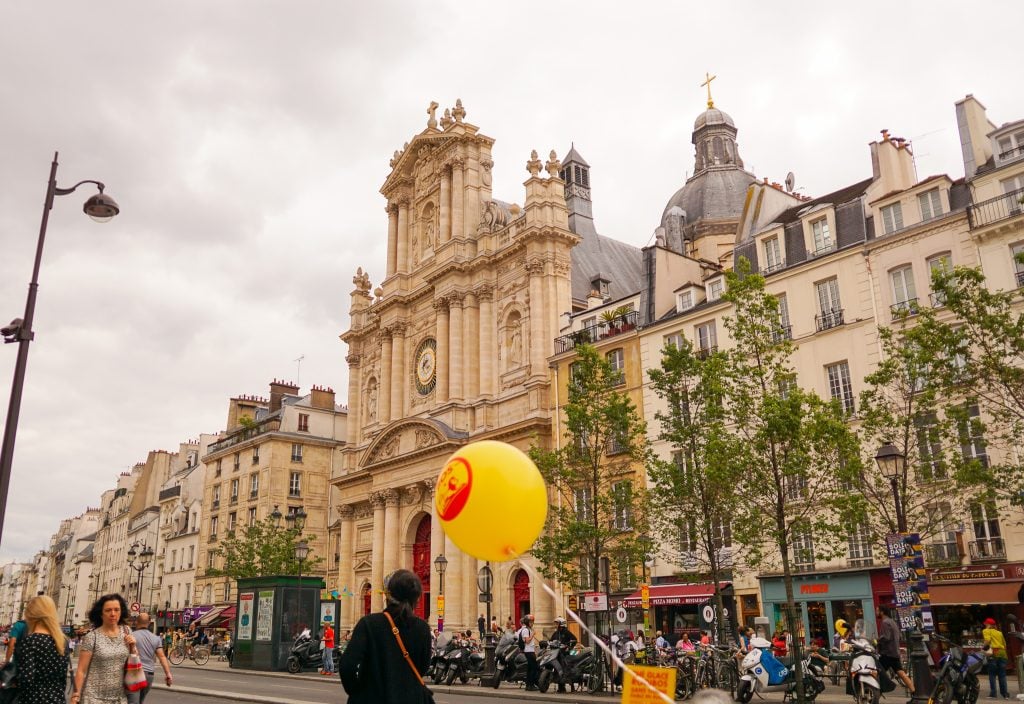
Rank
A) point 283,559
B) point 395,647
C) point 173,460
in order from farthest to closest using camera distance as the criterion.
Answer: point 173,460 → point 283,559 → point 395,647

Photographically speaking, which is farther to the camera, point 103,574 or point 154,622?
point 103,574

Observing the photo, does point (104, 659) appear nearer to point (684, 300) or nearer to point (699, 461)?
point (699, 461)

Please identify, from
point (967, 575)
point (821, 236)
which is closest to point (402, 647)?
point (967, 575)

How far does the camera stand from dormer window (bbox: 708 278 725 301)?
33188mm

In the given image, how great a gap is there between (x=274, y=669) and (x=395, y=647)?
1021 inches

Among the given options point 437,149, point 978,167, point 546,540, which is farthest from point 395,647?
point 437,149

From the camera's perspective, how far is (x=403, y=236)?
171 ft

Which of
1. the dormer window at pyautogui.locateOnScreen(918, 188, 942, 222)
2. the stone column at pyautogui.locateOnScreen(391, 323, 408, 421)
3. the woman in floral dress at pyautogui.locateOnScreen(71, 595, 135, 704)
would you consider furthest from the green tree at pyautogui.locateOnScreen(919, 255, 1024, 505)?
the stone column at pyautogui.locateOnScreen(391, 323, 408, 421)

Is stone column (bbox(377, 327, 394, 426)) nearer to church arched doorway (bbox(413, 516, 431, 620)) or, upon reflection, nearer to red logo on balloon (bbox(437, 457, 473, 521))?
church arched doorway (bbox(413, 516, 431, 620))

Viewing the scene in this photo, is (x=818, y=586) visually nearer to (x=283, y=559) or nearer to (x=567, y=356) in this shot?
(x=567, y=356)

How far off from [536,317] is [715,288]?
1003cm

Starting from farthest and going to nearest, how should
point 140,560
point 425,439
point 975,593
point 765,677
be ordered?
point 140,560
point 425,439
point 975,593
point 765,677

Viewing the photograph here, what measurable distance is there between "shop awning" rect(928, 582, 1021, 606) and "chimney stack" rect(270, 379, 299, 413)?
5025 cm

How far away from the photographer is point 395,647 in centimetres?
584
